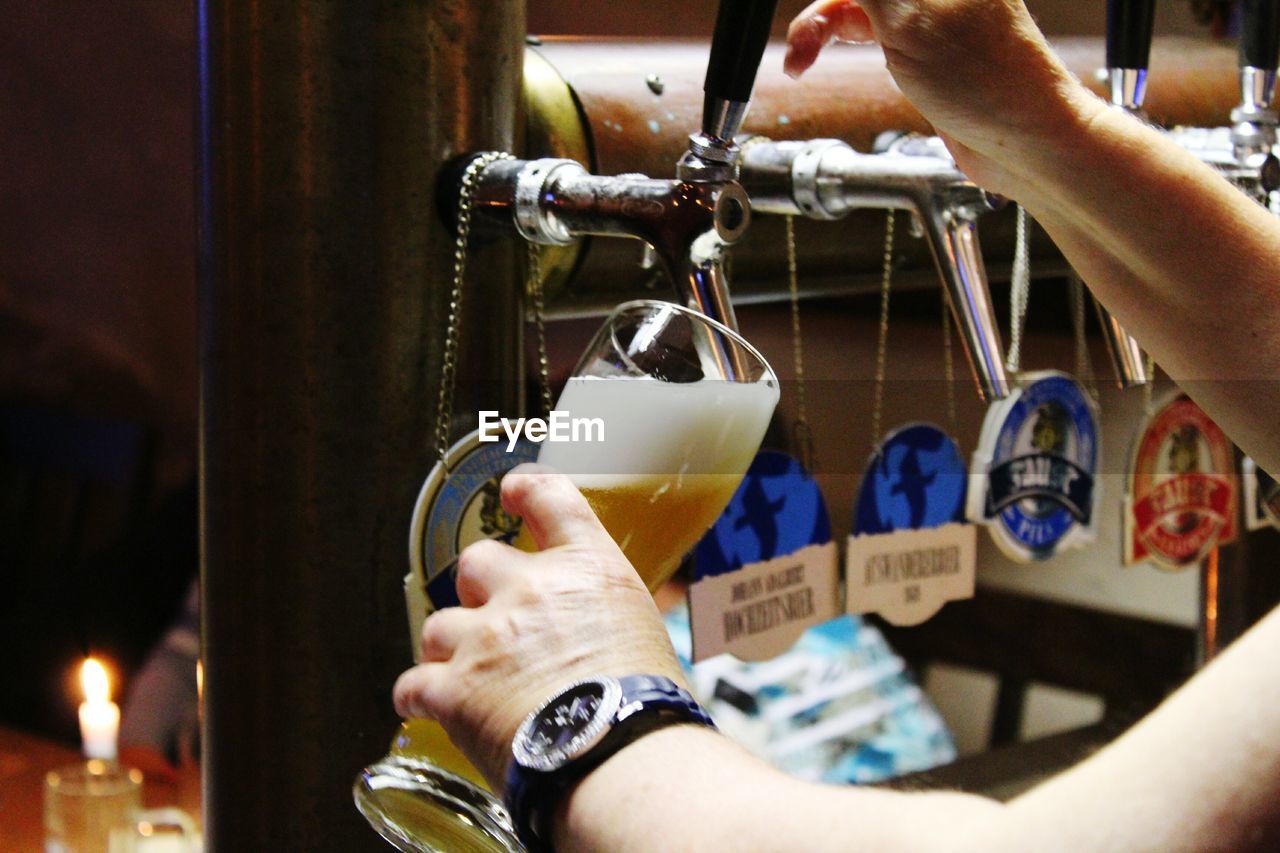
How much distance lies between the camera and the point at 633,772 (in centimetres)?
61

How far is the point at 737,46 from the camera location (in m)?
0.79

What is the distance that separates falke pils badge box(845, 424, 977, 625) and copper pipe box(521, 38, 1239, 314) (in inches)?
7.3

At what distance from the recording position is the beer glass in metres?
0.75

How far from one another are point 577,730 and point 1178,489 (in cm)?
138

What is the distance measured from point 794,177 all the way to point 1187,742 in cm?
63

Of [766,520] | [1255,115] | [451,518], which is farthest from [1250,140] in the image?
[451,518]

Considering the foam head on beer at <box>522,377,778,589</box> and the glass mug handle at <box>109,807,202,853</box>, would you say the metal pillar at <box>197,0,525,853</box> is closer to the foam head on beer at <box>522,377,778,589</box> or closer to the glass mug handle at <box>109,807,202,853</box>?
the foam head on beer at <box>522,377,778,589</box>

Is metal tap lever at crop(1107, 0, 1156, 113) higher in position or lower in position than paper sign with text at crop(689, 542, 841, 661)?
higher

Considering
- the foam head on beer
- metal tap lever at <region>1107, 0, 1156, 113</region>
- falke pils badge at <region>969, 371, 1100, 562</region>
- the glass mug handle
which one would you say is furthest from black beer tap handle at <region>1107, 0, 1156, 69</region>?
the glass mug handle

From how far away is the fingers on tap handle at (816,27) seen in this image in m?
0.98

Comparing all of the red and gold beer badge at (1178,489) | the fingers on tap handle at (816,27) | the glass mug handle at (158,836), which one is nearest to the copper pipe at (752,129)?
the fingers on tap handle at (816,27)

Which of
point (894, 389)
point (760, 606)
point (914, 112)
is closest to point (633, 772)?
point (760, 606)

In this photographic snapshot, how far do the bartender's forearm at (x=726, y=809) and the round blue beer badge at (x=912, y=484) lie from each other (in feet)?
2.45

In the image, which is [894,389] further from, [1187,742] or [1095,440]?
[1187,742]
